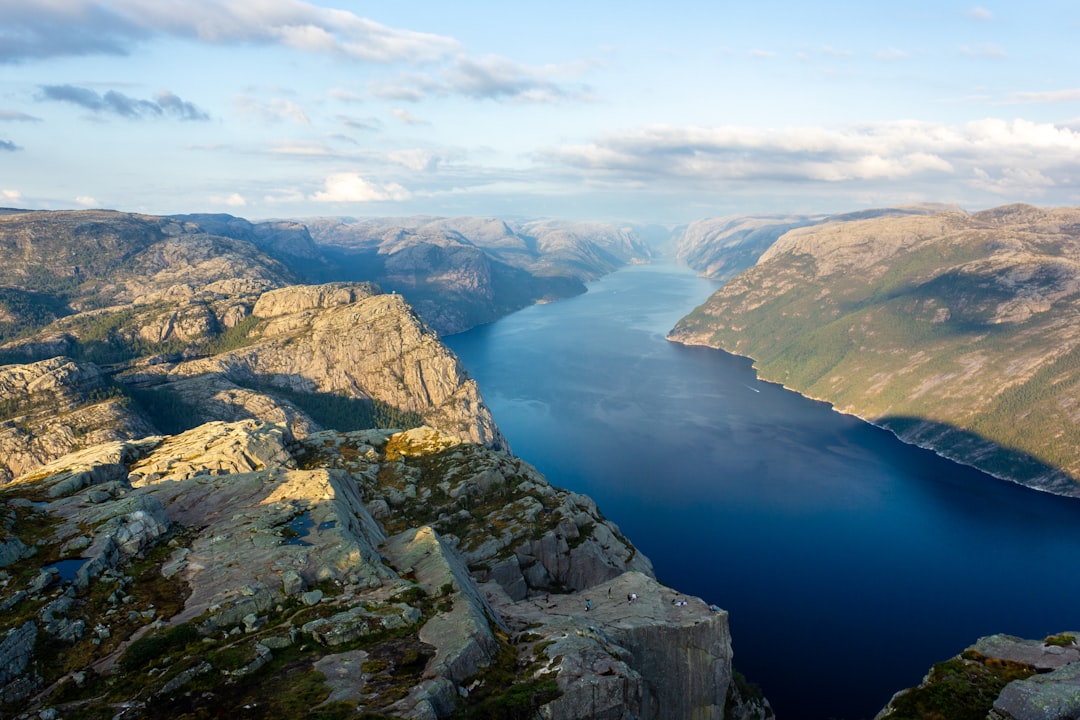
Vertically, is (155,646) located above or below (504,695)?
above

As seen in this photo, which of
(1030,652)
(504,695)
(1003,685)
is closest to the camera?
(504,695)

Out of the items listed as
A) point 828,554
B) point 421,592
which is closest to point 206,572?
point 421,592

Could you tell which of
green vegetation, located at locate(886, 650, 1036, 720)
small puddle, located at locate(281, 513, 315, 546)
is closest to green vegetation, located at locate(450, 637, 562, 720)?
small puddle, located at locate(281, 513, 315, 546)

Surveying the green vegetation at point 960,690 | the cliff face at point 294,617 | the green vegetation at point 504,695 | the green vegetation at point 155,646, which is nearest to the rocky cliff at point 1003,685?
the green vegetation at point 960,690

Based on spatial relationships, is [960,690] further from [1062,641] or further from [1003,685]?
[1062,641]

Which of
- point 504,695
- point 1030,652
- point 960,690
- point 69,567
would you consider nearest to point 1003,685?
point 960,690

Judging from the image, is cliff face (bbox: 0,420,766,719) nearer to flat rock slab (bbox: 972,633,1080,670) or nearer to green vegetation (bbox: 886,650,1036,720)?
green vegetation (bbox: 886,650,1036,720)
